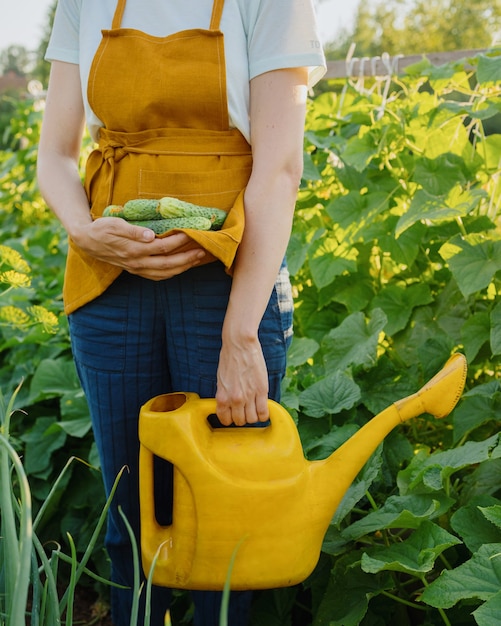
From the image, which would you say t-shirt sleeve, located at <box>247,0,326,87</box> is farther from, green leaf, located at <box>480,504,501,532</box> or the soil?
the soil

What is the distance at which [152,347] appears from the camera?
4.39 ft

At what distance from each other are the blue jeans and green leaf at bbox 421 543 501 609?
374mm

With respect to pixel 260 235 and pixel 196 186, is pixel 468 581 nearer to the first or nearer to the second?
pixel 260 235

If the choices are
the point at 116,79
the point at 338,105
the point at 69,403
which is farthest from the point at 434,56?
the point at 116,79

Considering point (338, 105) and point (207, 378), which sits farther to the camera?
point (338, 105)

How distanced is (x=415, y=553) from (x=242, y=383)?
466 millimetres

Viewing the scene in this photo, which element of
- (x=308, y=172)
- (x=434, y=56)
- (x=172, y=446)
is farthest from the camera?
(x=434, y=56)

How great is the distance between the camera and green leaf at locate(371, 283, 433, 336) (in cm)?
212

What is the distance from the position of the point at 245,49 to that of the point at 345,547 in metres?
0.97

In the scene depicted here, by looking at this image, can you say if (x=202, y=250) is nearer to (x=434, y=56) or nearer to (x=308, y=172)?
(x=308, y=172)

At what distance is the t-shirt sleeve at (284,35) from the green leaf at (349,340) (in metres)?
0.92

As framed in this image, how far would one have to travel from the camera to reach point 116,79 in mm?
1243

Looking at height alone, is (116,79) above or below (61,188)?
above

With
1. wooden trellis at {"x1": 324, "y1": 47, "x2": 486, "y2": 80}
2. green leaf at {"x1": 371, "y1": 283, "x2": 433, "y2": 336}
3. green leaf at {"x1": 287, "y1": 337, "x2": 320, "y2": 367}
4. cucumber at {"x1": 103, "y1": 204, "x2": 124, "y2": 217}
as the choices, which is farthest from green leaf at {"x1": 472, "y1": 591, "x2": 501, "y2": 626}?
wooden trellis at {"x1": 324, "y1": 47, "x2": 486, "y2": 80}
